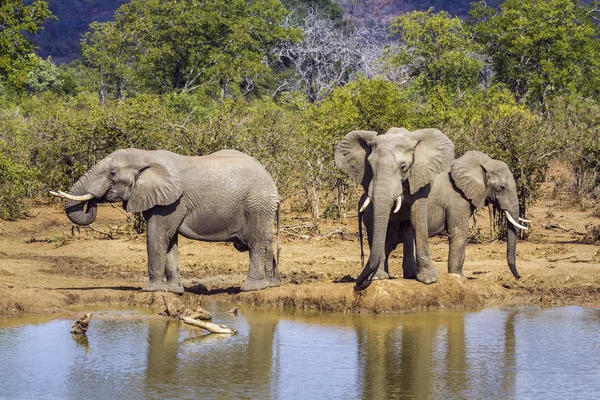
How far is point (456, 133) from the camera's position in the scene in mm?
24688

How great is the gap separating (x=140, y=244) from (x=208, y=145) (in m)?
2.73

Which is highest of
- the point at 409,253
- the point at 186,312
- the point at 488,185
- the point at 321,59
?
the point at 321,59

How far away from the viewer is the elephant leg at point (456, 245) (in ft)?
54.4

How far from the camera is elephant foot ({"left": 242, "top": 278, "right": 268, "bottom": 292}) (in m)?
16.1

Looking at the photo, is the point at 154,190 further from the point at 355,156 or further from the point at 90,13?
the point at 90,13

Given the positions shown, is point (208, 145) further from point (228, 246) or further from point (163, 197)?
point (163, 197)

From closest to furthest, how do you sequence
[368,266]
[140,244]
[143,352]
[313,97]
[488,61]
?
[143,352], [368,266], [140,244], [488,61], [313,97]

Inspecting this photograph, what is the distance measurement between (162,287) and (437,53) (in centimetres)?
2757

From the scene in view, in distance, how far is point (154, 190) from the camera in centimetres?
1543

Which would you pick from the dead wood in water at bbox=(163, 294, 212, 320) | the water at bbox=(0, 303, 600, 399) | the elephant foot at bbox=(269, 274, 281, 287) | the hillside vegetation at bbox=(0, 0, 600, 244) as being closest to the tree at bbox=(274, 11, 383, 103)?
the hillside vegetation at bbox=(0, 0, 600, 244)

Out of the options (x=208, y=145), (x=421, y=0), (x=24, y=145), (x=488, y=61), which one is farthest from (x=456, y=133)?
(x=421, y=0)

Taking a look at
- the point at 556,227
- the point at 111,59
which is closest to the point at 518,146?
the point at 556,227

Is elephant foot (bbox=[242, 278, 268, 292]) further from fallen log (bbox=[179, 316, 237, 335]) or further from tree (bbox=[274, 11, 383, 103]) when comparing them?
tree (bbox=[274, 11, 383, 103])

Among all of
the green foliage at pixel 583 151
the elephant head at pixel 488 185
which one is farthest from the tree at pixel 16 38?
the green foliage at pixel 583 151
